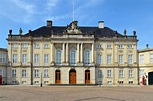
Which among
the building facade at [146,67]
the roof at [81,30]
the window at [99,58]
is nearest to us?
the building facade at [146,67]

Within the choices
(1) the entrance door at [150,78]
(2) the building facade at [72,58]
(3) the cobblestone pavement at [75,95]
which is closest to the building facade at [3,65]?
(2) the building facade at [72,58]

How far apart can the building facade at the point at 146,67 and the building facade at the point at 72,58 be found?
51.9 inches

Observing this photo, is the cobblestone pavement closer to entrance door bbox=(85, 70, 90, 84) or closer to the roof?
entrance door bbox=(85, 70, 90, 84)

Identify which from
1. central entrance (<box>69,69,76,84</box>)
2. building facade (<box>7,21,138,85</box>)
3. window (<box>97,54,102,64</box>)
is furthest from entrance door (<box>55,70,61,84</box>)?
window (<box>97,54,102,64</box>)

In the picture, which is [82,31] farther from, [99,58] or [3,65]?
[3,65]

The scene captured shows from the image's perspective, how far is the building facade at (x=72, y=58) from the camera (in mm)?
54531

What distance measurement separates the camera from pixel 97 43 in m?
56.3

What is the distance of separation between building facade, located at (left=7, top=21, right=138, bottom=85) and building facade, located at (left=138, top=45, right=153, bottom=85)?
1318 mm

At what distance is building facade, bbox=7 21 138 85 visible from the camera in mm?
54531

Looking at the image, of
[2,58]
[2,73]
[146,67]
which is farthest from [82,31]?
[2,73]

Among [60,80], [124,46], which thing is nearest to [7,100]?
[60,80]

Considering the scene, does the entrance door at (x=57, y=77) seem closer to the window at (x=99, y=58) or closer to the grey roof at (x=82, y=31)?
the grey roof at (x=82, y=31)

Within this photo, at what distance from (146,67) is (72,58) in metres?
16.2

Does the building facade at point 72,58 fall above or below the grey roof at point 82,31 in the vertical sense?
below
